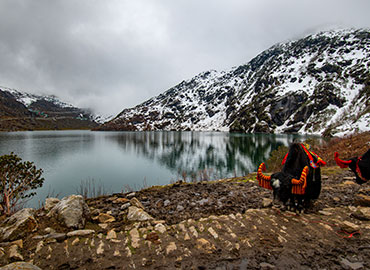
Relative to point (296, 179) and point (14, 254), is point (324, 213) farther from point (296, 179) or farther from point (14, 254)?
point (14, 254)

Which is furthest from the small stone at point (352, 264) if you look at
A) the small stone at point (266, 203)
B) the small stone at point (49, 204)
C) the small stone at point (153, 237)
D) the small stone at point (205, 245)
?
the small stone at point (49, 204)

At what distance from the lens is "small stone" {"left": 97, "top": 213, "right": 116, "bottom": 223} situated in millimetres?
5511

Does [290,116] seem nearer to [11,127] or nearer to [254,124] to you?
[254,124]

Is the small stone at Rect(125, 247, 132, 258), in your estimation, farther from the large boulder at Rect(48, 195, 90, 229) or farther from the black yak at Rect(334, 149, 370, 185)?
the black yak at Rect(334, 149, 370, 185)

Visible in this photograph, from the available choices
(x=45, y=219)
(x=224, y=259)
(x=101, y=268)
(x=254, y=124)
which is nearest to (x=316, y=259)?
(x=224, y=259)

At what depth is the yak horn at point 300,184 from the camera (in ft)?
16.2

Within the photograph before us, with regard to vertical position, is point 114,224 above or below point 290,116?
below

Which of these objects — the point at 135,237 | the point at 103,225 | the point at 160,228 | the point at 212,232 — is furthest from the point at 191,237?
the point at 103,225

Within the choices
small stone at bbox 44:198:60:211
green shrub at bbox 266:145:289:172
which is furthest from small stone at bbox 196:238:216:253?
green shrub at bbox 266:145:289:172

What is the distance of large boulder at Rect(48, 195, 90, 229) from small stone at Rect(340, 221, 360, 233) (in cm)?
692

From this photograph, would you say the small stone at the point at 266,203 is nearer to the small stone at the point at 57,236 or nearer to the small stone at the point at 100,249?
the small stone at the point at 100,249

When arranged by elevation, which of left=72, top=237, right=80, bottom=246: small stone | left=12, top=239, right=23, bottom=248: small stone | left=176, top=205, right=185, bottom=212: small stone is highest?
left=12, top=239, right=23, bottom=248: small stone

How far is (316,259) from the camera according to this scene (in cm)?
367

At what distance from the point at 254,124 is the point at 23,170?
165 meters
